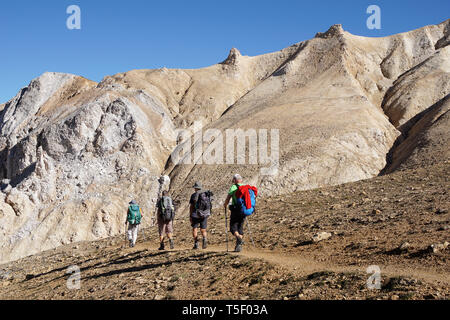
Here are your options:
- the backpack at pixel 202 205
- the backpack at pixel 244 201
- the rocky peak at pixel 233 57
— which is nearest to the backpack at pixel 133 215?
the backpack at pixel 202 205

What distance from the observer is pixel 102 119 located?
4703 cm

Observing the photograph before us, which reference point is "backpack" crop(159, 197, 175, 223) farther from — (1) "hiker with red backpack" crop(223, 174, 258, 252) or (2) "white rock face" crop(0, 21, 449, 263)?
(2) "white rock face" crop(0, 21, 449, 263)

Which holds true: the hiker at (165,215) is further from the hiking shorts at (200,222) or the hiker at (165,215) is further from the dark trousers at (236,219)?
the dark trousers at (236,219)

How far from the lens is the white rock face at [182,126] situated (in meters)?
35.8

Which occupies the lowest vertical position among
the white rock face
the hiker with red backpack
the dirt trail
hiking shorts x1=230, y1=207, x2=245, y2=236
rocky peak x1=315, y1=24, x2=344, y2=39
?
the dirt trail

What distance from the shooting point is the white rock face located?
35.8m

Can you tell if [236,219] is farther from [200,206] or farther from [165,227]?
[165,227]

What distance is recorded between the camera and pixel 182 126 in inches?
2141

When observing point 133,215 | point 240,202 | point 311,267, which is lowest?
point 311,267

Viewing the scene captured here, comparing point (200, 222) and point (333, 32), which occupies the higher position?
point (333, 32)

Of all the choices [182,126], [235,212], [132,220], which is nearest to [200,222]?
[235,212]

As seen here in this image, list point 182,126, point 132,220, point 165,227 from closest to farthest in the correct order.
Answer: point 165,227 → point 132,220 → point 182,126

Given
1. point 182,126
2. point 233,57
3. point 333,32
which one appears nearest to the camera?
point 182,126

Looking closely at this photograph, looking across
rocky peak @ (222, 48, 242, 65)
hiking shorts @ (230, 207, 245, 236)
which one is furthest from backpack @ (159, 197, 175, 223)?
rocky peak @ (222, 48, 242, 65)
